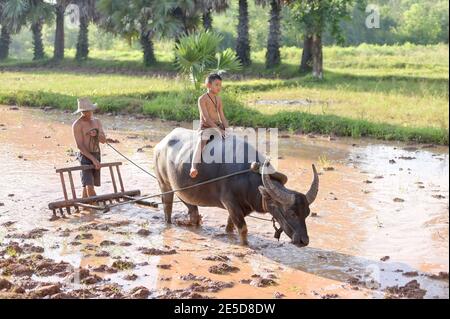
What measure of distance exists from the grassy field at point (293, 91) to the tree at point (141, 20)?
57.8 inches

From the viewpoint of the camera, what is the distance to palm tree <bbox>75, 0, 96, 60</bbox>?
107 feet

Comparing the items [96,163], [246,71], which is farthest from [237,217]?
[246,71]

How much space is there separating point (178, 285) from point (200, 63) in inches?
384

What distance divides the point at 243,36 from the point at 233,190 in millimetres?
21390

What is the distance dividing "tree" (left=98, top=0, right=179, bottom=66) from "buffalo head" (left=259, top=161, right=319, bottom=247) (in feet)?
68.7

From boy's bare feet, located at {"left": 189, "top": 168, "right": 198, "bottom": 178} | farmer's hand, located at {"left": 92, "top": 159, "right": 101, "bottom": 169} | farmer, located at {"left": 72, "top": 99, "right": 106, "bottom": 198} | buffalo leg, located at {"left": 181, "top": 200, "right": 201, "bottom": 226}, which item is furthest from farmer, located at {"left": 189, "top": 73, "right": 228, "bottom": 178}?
farmer, located at {"left": 72, "top": 99, "right": 106, "bottom": 198}

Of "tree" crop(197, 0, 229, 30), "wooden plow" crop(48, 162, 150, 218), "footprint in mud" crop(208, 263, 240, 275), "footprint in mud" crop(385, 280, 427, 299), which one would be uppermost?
"tree" crop(197, 0, 229, 30)

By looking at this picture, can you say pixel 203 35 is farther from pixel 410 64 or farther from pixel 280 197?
pixel 410 64

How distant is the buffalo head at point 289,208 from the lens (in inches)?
245

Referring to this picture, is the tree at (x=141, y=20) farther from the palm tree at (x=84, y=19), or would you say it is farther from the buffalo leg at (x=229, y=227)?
the buffalo leg at (x=229, y=227)

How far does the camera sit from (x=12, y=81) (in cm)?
2475

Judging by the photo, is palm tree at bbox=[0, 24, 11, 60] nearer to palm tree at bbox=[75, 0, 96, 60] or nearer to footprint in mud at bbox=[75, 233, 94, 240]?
palm tree at bbox=[75, 0, 96, 60]

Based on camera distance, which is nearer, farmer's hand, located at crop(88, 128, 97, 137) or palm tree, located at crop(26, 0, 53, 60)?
farmer's hand, located at crop(88, 128, 97, 137)
